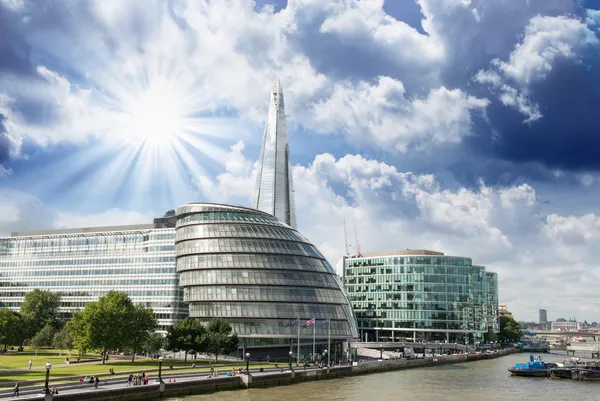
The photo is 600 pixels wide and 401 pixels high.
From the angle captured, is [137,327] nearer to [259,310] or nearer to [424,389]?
[259,310]

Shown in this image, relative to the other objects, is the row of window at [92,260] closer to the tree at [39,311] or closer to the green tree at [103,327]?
the tree at [39,311]

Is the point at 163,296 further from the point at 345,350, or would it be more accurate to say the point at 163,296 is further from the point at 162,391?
the point at 162,391

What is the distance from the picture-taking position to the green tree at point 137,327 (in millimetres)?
106125

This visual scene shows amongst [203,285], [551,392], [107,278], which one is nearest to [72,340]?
[203,285]

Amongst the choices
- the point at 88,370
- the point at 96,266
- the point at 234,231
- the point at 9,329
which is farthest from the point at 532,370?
the point at 96,266

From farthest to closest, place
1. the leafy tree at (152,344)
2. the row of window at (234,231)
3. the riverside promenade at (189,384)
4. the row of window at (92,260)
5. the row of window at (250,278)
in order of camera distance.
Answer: the row of window at (92,260)
the row of window at (234,231)
the row of window at (250,278)
the leafy tree at (152,344)
the riverside promenade at (189,384)

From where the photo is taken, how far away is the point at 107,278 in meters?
155

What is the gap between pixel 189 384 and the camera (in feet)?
246

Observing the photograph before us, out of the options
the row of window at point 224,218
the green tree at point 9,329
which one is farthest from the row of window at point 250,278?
the green tree at point 9,329

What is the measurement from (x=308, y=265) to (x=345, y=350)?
20889 mm

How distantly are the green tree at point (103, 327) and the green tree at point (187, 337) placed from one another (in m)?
7.56

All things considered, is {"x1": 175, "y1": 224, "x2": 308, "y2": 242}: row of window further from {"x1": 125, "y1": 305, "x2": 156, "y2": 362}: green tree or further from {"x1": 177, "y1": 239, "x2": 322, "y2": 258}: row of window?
{"x1": 125, "y1": 305, "x2": 156, "y2": 362}: green tree

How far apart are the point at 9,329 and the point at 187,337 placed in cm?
4476

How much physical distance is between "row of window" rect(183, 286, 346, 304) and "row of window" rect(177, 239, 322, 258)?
26.5 feet
